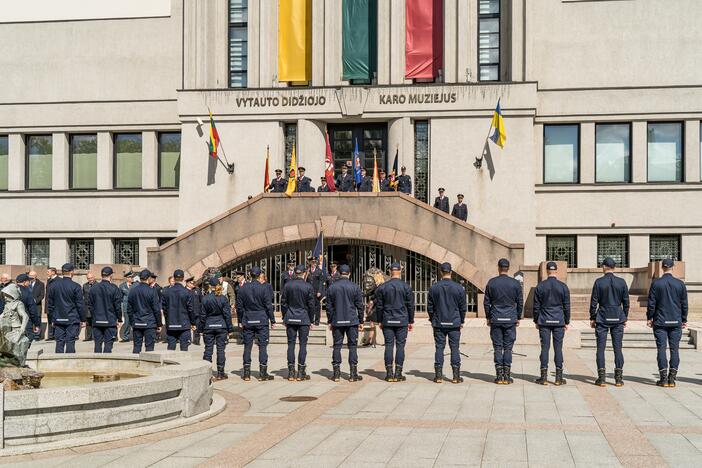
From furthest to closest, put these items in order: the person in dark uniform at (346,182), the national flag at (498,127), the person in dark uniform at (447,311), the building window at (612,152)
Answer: the building window at (612,152) < the national flag at (498,127) < the person in dark uniform at (346,182) < the person in dark uniform at (447,311)

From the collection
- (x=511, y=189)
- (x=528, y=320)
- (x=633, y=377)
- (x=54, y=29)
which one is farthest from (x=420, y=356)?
(x=54, y=29)

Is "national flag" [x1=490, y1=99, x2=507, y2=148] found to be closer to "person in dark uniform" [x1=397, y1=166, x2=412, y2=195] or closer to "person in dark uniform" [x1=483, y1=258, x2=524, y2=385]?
"person in dark uniform" [x1=397, y1=166, x2=412, y2=195]

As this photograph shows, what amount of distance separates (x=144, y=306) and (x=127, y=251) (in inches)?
800

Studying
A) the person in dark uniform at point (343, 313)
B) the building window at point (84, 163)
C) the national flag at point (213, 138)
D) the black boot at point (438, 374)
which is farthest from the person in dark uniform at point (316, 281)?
the building window at point (84, 163)

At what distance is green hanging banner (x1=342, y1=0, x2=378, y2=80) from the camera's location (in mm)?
33750

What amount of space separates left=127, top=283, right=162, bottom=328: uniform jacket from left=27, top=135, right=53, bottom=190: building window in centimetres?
2249

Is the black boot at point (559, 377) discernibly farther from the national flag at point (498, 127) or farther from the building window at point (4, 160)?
the building window at point (4, 160)

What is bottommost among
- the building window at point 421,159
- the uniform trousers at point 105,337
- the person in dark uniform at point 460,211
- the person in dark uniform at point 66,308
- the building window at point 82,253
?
the uniform trousers at point 105,337

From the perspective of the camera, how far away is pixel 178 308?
16859mm

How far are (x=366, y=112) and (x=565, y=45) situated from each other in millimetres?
8047

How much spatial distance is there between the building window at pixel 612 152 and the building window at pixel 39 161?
22218 mm

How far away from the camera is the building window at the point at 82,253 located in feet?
121

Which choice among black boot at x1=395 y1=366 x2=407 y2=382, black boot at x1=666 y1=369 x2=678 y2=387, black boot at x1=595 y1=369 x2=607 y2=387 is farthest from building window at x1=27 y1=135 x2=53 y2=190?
black boot at x1=666 y1=369 x2=678 y2=387

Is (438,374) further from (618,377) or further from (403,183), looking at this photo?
(403,183)
